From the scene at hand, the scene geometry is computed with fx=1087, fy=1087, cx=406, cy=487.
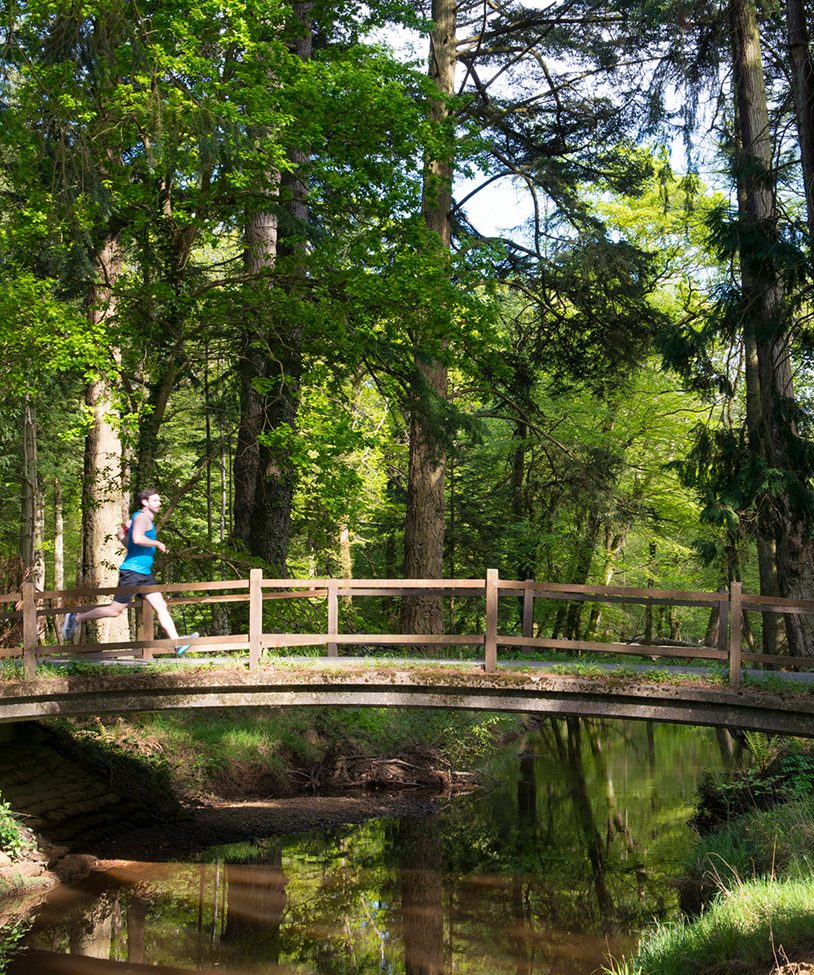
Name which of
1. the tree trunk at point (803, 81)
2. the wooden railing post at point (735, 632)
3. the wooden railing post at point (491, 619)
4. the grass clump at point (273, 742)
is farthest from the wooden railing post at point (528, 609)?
the grass clump at point (273, 742)

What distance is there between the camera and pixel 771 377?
48.9ft

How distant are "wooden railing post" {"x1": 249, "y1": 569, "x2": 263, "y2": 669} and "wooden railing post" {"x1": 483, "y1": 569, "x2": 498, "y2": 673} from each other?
8.08 feet

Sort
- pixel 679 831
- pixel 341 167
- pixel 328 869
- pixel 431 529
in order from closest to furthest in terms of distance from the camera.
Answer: pixel 328 869, pixel 679 831, pixel 341 167, pixel 431 529

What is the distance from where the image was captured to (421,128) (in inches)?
635

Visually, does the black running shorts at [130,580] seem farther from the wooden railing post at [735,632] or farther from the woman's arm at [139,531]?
the wooden railing post at [735,632]

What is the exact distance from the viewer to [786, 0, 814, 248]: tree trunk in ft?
41.4

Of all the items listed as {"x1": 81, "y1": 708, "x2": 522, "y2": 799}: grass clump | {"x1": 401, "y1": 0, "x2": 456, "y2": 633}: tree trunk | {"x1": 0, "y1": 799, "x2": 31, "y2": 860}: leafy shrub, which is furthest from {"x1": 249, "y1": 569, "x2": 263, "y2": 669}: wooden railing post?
{"x1": 401, "y1": 0, "x2": 456, "y2": 633}: tree trunk

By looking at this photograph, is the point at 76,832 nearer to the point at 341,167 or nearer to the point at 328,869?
the point at 328,869

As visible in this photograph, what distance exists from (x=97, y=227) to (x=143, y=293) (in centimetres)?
114

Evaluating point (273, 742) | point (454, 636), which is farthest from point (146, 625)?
point (273, 742)

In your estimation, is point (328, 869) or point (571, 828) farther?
point (571, 828)

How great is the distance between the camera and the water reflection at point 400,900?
10.2m

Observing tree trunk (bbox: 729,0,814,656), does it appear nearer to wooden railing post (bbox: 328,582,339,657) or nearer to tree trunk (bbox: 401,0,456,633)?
tree trunk (bbox: 401,0,456,633)

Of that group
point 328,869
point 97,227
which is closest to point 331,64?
point 97,227
